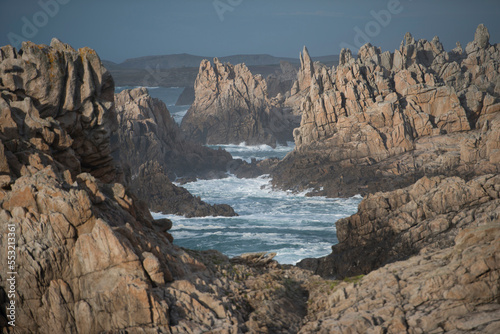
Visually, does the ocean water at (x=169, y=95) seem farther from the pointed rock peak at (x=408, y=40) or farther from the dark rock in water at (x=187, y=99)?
the pointed rock peak at (x=408, y=40)

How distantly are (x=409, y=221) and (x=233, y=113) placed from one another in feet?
226

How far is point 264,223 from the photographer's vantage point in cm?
4494

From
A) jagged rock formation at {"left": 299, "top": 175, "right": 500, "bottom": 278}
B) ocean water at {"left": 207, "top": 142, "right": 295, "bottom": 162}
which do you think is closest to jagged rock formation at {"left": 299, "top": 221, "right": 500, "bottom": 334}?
jagged rock formation at {"left": 299, "top": 175, "right": 500, "bottom": 278}

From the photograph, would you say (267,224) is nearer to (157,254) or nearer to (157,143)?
(157,143)

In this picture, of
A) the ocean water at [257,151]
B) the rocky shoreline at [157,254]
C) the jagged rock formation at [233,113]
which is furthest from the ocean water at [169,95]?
the rocky shoreline at [157,254]

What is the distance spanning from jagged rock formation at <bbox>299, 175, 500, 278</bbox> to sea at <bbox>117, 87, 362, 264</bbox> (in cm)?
781

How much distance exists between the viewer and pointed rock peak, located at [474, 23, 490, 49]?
84.9m

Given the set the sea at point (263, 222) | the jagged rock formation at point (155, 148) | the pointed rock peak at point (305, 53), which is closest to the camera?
the sea at point (263, 222)

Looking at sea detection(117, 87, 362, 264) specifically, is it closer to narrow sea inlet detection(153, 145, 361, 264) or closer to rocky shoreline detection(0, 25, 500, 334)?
narrow sea inlet detection(153, 145, 361, 264)

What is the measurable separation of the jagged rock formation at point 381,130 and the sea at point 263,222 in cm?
268

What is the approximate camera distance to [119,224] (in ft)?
49.6

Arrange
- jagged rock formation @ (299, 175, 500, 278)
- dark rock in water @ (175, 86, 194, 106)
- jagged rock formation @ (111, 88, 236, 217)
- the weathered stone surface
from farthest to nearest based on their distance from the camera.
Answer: dark rock in water @ (175, 86, 194, 106), the weathered stone surface, jagged rock formation @ (111, 88, 236, 217), jagged rock formation @ (299, 175, 500, 278)

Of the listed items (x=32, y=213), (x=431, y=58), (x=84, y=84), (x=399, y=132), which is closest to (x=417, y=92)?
(x=399, y=132)

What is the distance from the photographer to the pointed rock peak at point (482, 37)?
84938mm
